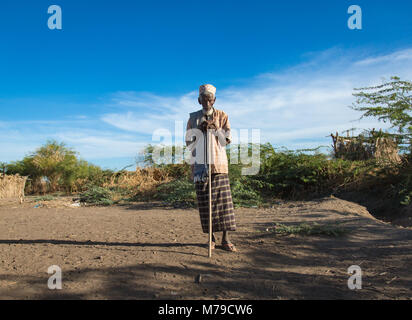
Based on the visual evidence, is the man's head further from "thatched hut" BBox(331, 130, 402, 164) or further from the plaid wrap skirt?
"thatched hut" BBox(331, 130, 402, 164)

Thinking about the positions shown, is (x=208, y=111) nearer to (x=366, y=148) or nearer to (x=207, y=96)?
(x=207, y=96)

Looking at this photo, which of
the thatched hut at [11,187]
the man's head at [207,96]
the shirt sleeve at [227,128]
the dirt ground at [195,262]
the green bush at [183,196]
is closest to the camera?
the dirt ground at [195,262]

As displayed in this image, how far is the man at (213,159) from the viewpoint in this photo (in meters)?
3.94

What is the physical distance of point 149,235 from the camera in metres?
4.91

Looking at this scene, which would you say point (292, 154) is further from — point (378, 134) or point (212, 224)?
point (212, 224)

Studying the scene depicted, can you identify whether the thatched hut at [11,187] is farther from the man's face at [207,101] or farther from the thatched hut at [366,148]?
the thatched hut at [366,148]

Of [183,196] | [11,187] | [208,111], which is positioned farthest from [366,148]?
[11,187]

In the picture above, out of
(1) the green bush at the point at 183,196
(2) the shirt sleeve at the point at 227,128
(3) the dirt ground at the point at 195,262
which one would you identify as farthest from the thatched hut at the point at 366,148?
(2) the shirt sleeve at the point at 227,128

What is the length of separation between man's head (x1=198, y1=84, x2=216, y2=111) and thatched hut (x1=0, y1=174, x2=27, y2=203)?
9851mm

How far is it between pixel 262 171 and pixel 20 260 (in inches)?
298

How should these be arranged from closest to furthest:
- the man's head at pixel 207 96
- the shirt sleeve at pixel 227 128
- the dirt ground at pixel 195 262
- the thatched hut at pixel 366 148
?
the dirt ground at pixel 195 262, the man's head at pixel 207 96, the shirt sleeve at pixel 227 128, the thatched hut at pixel 366 148

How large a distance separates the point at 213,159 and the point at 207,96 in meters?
0.77

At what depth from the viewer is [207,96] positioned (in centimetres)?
389
